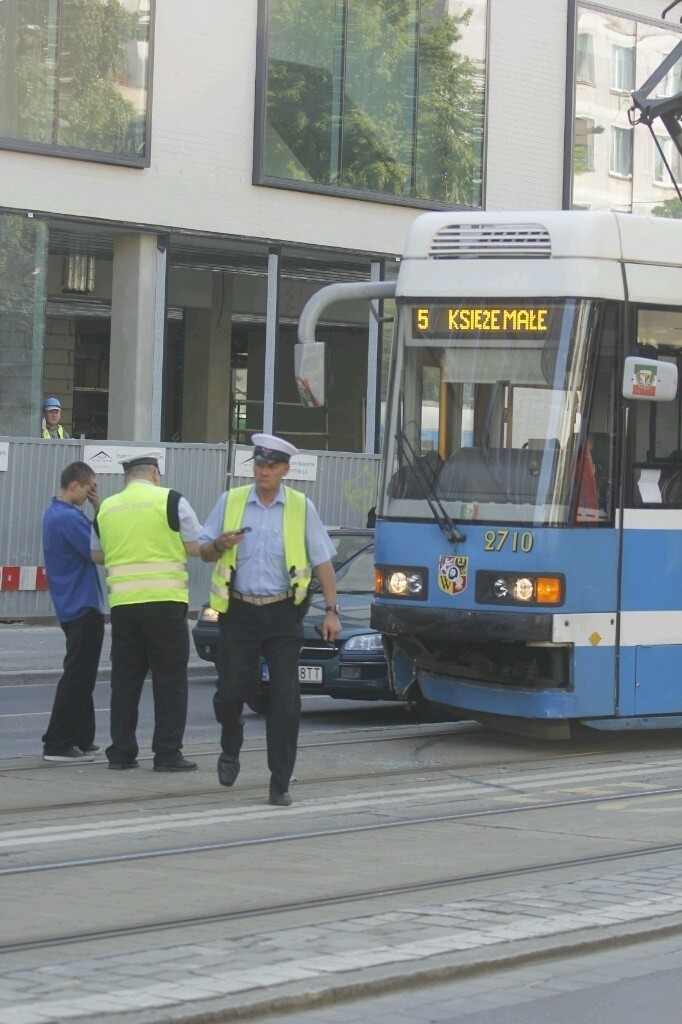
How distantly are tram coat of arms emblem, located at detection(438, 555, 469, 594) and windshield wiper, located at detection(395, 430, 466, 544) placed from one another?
0.40 feet

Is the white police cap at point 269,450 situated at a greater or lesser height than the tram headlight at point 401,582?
greater

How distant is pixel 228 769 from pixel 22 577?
513 inches

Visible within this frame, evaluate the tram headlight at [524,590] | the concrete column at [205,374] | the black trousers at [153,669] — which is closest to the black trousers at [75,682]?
the black trousers at [153,669]

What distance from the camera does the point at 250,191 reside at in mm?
26391

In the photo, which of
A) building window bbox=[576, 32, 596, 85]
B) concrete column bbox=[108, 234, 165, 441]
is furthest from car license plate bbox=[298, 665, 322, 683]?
building window bbox=[576, 32, 596, 85]

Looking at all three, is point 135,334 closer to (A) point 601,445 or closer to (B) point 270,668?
(A) point 601,445

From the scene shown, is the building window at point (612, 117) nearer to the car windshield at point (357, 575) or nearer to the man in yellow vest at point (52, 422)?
the man in yellow vest at point (52, 422)

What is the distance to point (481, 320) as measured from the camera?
37.8 feet

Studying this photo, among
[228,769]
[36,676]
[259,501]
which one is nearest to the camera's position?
[259,501]

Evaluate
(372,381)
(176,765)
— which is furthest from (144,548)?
(372,381)

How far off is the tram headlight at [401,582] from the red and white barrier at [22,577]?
35.7ft

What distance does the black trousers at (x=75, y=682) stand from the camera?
432 inches

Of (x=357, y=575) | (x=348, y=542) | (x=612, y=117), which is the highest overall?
(x=612, y=117)

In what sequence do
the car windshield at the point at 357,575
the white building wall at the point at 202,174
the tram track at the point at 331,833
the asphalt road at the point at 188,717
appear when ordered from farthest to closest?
the white building wall at the point at 202,174 < the car windshield at the point at 357,575 < the asphalt road at the point at 188,717 < the tram track at the point at 331,833
